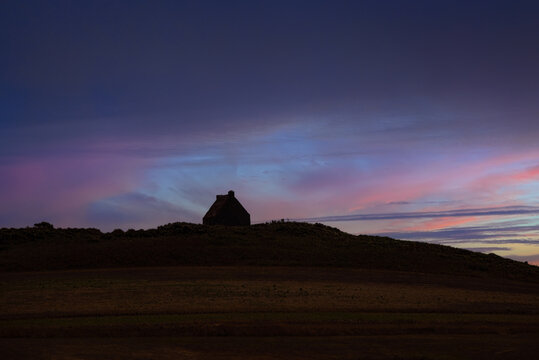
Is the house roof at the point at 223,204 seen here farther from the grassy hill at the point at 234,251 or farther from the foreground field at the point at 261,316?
the foreground field at the point at 261,316

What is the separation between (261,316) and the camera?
21.6 meters

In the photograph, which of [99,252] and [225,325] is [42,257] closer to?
[99,252]

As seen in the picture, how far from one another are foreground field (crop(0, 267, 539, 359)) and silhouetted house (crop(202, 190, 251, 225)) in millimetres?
32573

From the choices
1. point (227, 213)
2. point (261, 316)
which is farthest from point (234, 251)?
point (261, 316)

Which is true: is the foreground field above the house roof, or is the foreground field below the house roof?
below

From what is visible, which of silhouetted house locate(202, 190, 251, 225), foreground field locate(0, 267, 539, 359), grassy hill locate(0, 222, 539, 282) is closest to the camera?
foreground field locate(0, 267, 539, 359)

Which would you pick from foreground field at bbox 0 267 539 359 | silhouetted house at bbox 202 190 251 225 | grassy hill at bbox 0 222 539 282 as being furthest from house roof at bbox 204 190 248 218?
foreground field at bbox 0 267 539 359

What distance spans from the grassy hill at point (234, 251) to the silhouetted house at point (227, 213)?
11406 millimetres

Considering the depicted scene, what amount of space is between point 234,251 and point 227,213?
81.1 ft

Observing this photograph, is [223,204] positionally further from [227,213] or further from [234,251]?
[234,251]

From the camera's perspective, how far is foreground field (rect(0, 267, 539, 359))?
1591 cm

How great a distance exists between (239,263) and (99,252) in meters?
12.7

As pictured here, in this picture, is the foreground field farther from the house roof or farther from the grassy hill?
the house roof

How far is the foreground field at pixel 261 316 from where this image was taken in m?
15.9
